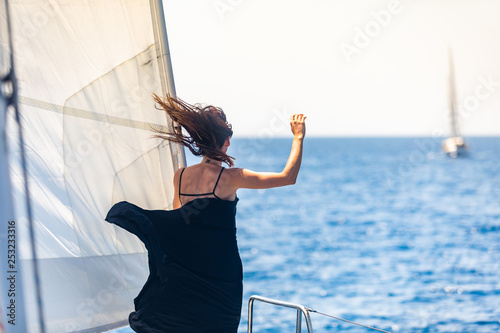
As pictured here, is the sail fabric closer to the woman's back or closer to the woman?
the woman

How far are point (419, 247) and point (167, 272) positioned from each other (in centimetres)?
2178

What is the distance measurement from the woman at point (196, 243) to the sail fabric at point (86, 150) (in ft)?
0.98

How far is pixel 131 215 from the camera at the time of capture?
2514 millimetres

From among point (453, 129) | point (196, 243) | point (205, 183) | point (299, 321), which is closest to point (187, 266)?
point (196, 243)

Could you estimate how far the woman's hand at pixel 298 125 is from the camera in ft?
8.02

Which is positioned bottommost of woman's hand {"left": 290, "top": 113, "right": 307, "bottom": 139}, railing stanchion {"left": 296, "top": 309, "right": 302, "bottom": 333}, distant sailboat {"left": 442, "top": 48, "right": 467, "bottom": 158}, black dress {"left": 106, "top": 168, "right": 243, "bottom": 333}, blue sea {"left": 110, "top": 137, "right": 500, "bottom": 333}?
blue sea {"left": 110, "top": 137, "right": 500, "bottom": 333}

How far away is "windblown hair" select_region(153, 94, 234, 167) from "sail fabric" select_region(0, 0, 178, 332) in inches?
15.0

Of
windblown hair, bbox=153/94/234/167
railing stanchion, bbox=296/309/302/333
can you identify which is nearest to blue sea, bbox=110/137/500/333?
windblown hair, bbox=153/94/234/167

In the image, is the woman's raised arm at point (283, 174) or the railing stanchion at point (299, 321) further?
the railing stanchion at point (299, 321)

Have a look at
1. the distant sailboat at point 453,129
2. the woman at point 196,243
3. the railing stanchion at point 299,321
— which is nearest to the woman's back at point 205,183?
the woman at point 196,243

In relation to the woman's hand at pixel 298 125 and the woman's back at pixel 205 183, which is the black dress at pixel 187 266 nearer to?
the woman's back at pixel 205 183

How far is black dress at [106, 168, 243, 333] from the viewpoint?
2.49 metres

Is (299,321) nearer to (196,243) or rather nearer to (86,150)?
(196,243)

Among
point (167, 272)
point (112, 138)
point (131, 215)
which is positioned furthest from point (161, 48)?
point (167, 272)
